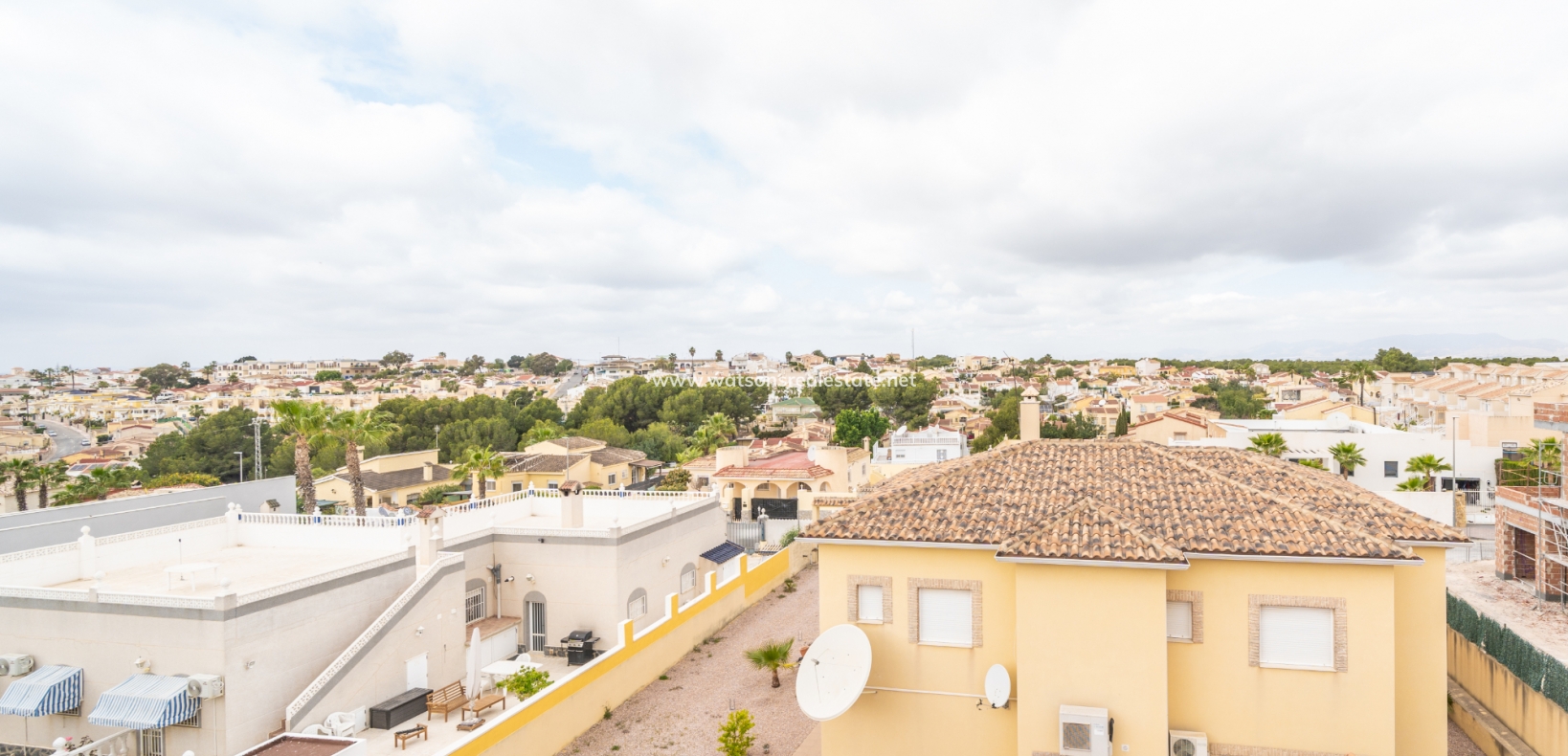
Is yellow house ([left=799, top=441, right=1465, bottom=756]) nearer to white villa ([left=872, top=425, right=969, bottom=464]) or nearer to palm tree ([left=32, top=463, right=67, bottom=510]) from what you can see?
white villa ([left=872, top=425, right=969, bottom=464])

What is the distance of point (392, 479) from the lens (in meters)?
54.9

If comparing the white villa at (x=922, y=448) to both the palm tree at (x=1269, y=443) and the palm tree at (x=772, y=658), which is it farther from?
the palm tree at (x=772, y=658)

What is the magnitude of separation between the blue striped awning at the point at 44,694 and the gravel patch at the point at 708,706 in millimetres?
9301

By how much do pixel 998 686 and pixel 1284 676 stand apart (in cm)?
391

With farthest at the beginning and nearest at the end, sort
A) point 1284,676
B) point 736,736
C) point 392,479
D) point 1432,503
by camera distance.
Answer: point 392,479, point 1432,503, point 736,736, point 1284,676

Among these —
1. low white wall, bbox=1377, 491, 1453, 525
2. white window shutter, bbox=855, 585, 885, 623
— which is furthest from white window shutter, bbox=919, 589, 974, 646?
low white wall, bbox=1377, 491, 1453, 525

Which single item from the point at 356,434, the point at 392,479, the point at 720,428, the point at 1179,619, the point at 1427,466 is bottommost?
the point at 392,479

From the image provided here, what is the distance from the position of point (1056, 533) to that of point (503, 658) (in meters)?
15.2

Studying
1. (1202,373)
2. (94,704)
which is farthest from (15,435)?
(1202,373)

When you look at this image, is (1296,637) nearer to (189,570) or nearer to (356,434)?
(189,570)

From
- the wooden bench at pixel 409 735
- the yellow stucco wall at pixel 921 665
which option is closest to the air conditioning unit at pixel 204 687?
the wooden bench at pixel 409 735

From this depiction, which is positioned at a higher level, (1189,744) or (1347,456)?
(1347,456)

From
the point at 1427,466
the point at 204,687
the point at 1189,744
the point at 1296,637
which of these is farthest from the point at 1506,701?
the point at 1427,466

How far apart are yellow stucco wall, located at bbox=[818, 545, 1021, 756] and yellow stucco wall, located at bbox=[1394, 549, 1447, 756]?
18.8 ft
